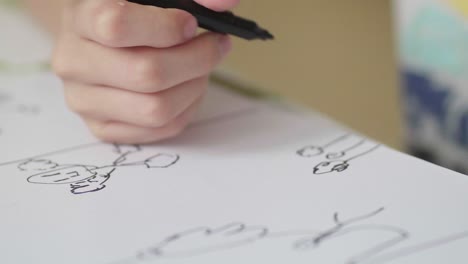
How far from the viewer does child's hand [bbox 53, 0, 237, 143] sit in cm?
41

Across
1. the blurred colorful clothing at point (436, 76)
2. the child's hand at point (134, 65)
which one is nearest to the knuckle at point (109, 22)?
the child's hand at point (134, 65)

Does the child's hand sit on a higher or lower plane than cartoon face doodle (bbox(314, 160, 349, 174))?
higher

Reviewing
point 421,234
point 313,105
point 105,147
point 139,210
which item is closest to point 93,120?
point 105,147

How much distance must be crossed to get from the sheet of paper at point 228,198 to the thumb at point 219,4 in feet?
0.33

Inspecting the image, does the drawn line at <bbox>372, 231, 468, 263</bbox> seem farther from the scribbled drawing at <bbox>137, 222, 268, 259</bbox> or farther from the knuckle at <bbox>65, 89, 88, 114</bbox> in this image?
the knuckle at <bbox>65, 89, 88, 114</bbox>

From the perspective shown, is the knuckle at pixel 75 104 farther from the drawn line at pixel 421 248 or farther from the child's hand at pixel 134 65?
the drawn line at pixel 421 248

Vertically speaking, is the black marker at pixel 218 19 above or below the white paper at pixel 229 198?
above

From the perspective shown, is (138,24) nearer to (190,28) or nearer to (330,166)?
(190,28)

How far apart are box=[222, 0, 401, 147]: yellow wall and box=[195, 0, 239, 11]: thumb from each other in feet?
1.27

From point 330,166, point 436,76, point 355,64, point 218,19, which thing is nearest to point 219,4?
point 218,19

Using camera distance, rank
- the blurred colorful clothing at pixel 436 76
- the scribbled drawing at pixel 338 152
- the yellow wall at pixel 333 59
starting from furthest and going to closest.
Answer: the yellow wall at pixel 333 59 < the blurred colorful clothing at pixel 436 76 < the scribbled drawing at pixel 338 152

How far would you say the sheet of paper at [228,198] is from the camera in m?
0.30

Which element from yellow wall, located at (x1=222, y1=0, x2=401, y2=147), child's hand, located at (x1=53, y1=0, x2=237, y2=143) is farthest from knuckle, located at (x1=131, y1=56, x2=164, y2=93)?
yellow wall, located at (x1=222, y1=0, x2=401, y2=147)

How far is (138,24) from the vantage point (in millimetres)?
401
